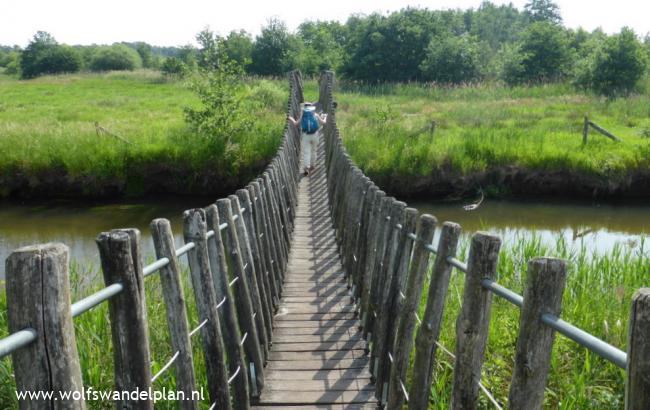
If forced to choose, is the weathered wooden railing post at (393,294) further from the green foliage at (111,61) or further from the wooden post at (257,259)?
the green foliage at (111,61)

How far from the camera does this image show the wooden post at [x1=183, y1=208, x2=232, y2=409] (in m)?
3.19

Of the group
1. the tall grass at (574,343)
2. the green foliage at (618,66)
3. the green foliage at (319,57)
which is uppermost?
the green foliage at (319,57)

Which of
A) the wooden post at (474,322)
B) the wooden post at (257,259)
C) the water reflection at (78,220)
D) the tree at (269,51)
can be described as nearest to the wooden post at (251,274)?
the wooden post at (257,259)

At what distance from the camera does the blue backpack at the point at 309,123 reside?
11.7 meters

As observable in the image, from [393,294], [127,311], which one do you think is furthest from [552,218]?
[127,311]

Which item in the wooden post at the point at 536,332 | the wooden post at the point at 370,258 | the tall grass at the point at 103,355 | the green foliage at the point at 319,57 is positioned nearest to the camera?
the wooden post at the point at 536,332

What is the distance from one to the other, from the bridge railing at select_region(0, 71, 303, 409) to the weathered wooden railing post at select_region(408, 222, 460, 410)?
3.67 feet

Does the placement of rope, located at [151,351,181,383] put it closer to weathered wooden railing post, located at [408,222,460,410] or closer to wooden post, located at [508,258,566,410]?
weathered wooden railing post, located at [408,222,460,410]

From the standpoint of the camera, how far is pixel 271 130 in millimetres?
17344

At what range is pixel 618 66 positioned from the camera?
90.5 ft

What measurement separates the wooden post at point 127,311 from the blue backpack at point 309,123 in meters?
9.62

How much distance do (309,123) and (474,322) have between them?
952 cm

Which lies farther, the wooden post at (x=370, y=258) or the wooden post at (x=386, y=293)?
the wooden post at (x=370, y=258)

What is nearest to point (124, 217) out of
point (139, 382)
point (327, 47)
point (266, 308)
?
point (266, 308)
